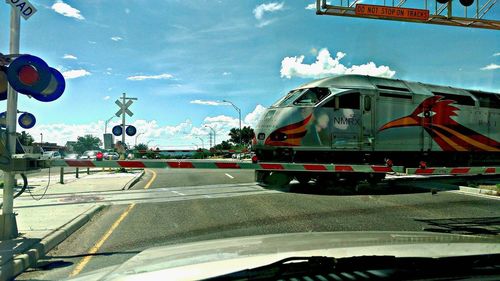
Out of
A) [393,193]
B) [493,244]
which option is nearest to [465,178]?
[393,193]

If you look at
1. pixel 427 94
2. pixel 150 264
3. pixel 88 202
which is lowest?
pixel 88 202

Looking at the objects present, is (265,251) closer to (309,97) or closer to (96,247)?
(96,247)

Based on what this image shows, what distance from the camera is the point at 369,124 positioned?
45.6 ft

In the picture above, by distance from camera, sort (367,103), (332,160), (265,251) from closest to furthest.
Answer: (265,251) → (332,160) → (367,103)

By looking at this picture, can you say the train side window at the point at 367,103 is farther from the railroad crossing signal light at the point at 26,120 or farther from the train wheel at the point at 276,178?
the railroad crossing signal light at the point at 26,120

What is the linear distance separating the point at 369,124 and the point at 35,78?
33.5ft

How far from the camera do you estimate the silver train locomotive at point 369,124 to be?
523 inches

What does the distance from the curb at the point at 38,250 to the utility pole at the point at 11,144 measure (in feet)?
1.74

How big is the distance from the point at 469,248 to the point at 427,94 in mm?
13343

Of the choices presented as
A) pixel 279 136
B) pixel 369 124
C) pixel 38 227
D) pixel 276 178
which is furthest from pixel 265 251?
pixel 369 124

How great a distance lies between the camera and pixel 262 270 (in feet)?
7.24

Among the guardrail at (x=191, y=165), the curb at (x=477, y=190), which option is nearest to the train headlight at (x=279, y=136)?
the guardrail at (x=191, y=165)

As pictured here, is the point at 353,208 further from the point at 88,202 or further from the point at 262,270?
the point at 262,270

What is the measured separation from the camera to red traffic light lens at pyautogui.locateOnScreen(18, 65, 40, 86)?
20.8ft
